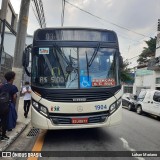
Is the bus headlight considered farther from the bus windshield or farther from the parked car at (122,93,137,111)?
the parked car at (122,93,137,111)

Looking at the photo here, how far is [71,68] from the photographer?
6625 millimetres

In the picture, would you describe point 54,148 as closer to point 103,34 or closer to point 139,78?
point 103,34

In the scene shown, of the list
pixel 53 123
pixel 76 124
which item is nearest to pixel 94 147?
pixel 76 124

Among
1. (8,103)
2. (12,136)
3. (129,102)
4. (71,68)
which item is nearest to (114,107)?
(71,68)

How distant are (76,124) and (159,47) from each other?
2491 cm

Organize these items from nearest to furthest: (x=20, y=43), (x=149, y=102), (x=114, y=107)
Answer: (x=114, y=107)
(x=20, y=43)
(x=149, y=102)

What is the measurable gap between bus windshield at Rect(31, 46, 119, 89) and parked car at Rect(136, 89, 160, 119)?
8.01m

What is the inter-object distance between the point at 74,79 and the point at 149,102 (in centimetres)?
969

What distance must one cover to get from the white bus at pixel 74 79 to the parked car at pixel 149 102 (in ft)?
25.7

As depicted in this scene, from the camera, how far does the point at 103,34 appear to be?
7238 millimetres

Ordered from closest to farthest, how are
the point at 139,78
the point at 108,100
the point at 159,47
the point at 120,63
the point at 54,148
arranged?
the point at 54,148
the point at 108,100
the point at 120,63
the point at 159,47
the point at 139,78

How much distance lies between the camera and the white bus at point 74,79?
20.8ft

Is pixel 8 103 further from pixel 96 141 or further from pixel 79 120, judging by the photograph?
pixel 96 141

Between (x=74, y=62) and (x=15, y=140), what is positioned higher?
(x=74, y=62)
